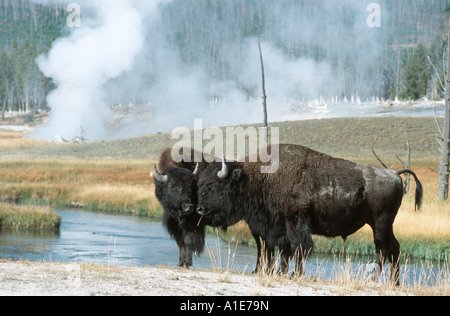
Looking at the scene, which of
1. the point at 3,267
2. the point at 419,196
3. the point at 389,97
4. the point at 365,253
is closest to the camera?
the point at 3,267

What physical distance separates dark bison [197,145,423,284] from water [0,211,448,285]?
263cm

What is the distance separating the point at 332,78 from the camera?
16062 centimetres

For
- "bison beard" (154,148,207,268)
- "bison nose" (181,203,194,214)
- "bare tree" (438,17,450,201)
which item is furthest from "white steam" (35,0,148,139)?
"bison nose" (181,203,194,214)

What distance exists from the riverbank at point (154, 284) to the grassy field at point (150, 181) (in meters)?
7.98

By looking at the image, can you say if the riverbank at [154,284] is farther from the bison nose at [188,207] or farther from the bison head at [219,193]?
the bison nose at [188,207]

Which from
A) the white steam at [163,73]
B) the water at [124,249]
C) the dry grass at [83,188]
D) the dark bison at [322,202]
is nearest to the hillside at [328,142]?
the dry grass at [83,188]

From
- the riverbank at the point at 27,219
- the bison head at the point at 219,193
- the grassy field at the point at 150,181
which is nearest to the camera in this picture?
the bison head at the point at 219,193

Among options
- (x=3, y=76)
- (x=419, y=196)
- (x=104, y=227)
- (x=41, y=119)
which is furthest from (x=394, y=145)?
(x=3, y=76)

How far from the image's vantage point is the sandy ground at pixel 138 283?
6754 mm

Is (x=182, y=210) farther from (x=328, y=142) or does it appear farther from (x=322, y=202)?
(x=328, y=142)

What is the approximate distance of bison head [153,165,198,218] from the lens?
10.6 meters

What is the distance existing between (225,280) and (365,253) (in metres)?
8.86

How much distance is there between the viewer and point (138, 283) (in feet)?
23.9

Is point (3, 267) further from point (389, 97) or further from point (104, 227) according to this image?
point (389, 97)
